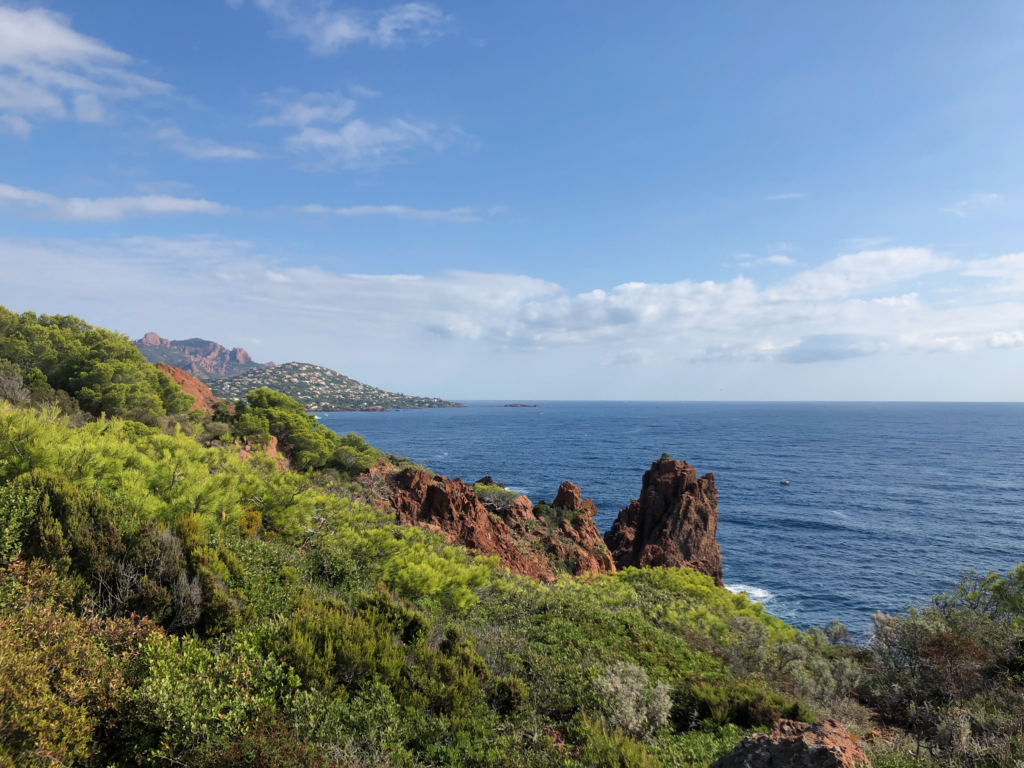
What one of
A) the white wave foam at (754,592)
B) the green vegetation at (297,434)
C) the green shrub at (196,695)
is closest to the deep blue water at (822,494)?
the white wave foam at (754,592)

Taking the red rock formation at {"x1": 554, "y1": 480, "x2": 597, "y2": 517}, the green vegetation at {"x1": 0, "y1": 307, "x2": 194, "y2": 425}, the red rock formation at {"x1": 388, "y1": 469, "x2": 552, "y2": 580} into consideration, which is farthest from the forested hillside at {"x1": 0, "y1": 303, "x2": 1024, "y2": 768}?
the red rock formation at {"x1": 554, "y1": 480, "x2": 597, "y2": 517}

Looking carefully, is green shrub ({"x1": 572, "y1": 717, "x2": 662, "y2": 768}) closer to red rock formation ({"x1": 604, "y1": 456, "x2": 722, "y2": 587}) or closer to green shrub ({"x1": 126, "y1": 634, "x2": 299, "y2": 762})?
green shrub ({"x1": 126, "y1": 634, "x2": 299, "y2": 762})

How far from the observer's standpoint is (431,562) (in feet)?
53.9

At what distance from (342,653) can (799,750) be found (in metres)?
7.19

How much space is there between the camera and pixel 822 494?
230ft

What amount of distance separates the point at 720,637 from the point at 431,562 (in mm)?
10346

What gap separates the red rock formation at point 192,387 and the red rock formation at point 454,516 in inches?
842

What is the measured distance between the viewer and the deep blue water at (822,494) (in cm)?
4175

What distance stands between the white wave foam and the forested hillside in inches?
824

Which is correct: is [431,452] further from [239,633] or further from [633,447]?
[239,633]

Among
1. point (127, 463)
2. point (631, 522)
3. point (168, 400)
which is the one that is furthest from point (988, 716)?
point (168, 400)

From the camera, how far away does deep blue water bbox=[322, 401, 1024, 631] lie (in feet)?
137

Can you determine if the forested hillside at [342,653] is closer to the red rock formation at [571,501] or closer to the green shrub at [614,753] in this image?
the green shrub at [614,753]

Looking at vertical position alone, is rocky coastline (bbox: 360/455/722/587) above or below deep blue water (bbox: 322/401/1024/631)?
above
